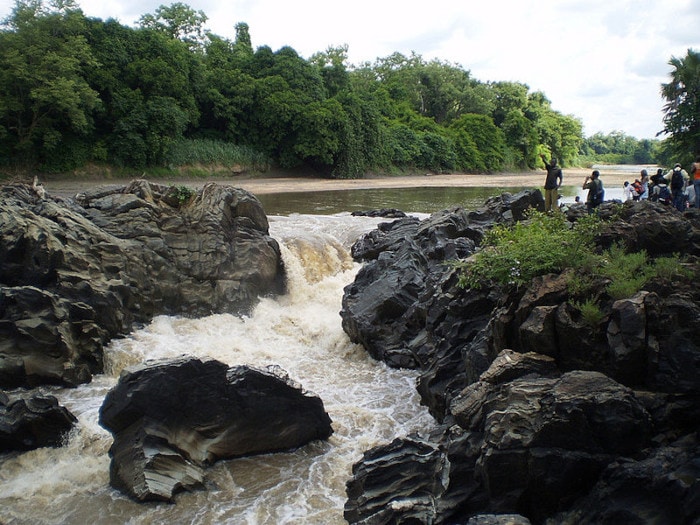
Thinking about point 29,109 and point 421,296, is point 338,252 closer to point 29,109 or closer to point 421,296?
point 421,296

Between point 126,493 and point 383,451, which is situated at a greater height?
point 383,451

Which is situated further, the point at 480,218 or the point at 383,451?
the point at 480,218

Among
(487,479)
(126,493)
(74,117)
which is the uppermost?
(74,117)

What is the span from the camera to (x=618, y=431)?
14.8 ft

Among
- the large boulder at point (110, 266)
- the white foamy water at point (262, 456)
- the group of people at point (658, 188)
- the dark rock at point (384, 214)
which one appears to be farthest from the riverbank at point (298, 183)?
the group of people at point (658, 188)

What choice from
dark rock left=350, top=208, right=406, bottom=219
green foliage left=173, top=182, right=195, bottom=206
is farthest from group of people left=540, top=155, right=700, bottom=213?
dark rock left=350, top=208, right=406, bottom=219

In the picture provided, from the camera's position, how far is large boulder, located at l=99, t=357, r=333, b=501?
661 centimetres

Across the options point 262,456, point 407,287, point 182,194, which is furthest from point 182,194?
point 262,456

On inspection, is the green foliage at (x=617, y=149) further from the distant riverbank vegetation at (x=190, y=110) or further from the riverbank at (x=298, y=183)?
the riverbank at (x=298, y=183)

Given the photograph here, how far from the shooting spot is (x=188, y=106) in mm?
38156

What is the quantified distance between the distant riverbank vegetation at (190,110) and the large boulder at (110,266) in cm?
1923

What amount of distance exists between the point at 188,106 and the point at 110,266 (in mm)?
28614

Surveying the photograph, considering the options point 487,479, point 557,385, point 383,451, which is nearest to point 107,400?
point 383,451

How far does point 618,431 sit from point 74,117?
106 ft
